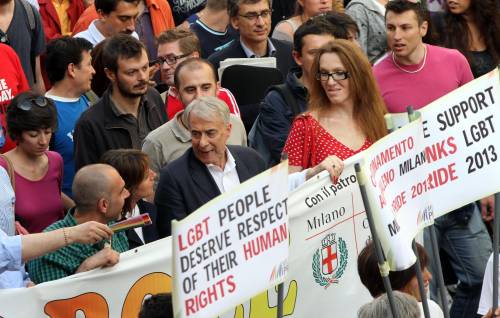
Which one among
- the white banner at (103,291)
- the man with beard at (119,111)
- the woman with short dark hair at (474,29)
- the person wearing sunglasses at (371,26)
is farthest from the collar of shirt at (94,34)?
the white banner at (103,291)

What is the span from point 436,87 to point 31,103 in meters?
2.78

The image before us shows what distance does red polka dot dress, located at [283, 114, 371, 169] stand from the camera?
805cm

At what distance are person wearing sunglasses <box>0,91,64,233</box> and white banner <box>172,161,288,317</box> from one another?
2422 millimetres

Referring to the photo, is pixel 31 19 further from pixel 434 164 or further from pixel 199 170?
pixel 434 164

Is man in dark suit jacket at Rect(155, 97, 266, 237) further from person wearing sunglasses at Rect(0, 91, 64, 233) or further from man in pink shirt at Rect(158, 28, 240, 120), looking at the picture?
man in pink shirt at Rect(158, 28, 240, 120)

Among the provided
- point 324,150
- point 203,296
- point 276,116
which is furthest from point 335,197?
point 203,296

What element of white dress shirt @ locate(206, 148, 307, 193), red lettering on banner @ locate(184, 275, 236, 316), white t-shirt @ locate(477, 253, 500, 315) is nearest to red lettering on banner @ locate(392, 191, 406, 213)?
red lettering on banner @ locate(184, 275, 236, 316)

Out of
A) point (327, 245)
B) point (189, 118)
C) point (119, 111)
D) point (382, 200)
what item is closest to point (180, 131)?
point (119, 111)

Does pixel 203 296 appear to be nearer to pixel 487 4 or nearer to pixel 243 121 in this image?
pixel 243 121

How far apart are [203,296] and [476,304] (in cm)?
388

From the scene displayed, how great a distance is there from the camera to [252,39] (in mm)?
10422

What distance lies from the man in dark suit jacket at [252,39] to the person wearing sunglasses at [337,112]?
2142 millimetres

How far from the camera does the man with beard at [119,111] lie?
877 cm

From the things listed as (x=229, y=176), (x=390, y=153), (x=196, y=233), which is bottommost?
(x=196, y=233)
